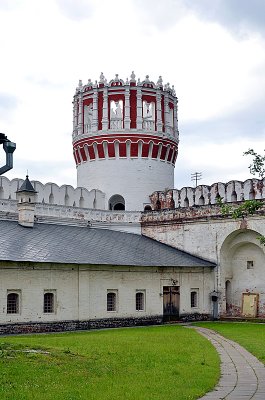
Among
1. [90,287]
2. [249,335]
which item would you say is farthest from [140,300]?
[249,335]

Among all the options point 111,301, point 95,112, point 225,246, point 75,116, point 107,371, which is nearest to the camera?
point 107,371

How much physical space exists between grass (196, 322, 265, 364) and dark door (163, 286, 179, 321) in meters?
1.79

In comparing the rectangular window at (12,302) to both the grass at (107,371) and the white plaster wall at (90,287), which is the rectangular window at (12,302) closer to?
the white plaster wall at (90,287)

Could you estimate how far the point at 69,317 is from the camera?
27781 millimetres

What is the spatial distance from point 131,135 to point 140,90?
3217mm

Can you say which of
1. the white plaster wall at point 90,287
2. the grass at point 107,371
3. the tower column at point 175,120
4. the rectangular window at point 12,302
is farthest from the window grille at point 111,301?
the tower column at point 175,120

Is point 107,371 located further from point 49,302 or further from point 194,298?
point 194,298

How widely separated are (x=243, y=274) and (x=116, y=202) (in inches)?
399

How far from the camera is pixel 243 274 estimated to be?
35719mm

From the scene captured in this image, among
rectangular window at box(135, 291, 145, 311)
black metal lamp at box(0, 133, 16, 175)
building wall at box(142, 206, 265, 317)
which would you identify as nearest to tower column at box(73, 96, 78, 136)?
building wall at box(142, 206, 265, 317)

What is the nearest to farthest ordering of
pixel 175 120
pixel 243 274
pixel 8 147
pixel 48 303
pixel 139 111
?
pixel 8 147
pixel 48 303
pixel 243 274
pixel 139 111
pixel 175 120

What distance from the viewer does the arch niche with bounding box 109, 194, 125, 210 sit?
40.5 m

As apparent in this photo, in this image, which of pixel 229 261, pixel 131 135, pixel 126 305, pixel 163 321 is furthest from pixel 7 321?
pixel 131 135

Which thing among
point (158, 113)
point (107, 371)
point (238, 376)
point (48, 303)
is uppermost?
point (158, 113)
